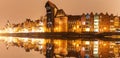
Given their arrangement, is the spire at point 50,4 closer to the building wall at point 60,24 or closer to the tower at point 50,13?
the tower at point 50,13

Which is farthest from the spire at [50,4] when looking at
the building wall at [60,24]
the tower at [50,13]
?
the building wall at [60,24]

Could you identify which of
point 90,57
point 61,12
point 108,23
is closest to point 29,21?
point 61,12

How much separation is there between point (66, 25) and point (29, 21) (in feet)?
19.2

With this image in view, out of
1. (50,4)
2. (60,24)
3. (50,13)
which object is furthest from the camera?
(60,24)

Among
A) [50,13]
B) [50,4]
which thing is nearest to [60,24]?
[50,13]

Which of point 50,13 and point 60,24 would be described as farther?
point 60,24

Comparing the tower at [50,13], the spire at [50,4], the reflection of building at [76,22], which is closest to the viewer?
the reflection of building at [76,22]

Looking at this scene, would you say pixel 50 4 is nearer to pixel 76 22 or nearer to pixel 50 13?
pixel 50 13

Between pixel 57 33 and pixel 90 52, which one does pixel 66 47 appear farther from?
pixel 57 33

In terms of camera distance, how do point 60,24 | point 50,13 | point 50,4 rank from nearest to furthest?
point 50,13
point 50,4
point 60,24

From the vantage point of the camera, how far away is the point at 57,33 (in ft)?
144

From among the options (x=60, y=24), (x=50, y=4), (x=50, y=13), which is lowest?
(x=60, y=24)

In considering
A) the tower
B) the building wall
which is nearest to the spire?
the tower

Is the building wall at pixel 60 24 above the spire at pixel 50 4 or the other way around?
the other way around
